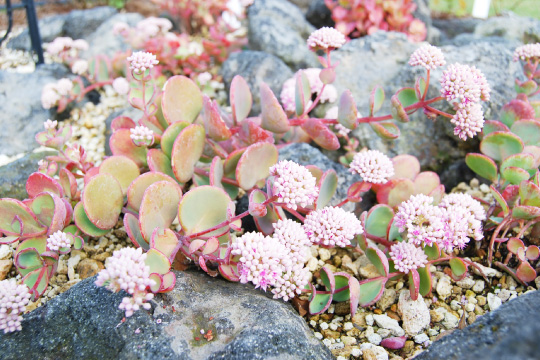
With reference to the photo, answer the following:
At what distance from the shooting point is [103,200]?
63.2 inches

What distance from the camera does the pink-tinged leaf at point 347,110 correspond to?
5.71ft

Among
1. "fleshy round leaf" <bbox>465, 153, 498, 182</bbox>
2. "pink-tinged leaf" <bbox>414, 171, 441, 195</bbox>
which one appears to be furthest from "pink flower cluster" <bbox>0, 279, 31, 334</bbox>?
"fleshy round leaf" <bbox>465, 153, 498, 182</bbox>

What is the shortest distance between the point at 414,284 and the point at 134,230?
0.96m

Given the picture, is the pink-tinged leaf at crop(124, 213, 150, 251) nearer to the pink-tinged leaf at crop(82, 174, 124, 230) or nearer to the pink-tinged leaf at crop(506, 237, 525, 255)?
the pink-tinged leaf at crop(82, 174, 124, 230)

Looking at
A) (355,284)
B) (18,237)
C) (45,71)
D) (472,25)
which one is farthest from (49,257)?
(472,25)

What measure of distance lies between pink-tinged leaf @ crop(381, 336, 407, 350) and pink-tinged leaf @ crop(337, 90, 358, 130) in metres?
0.82

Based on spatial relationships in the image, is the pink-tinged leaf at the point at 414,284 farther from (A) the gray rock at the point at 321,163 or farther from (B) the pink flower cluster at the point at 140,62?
(B) the pink flower cluster at the point at 140,62

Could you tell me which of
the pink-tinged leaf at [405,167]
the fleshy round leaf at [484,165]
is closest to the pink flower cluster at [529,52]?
the fleshy round leaf at [484,165]

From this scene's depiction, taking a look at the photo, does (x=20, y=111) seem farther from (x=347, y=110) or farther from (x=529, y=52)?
(x=529, y=52)

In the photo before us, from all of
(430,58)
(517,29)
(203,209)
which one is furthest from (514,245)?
(517,29)

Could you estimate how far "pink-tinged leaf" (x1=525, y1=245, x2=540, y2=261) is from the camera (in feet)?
5.16

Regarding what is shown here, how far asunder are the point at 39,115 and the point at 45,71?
0.39 m

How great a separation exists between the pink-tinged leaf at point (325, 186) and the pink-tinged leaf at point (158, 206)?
0.50 meters

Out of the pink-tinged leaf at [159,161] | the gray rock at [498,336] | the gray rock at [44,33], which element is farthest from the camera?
the gray rock at [44,33]
